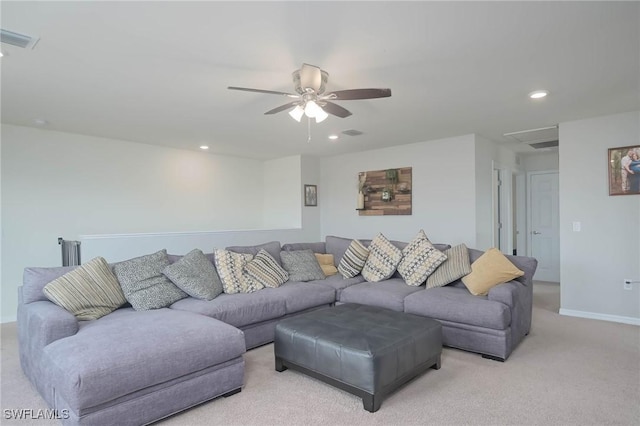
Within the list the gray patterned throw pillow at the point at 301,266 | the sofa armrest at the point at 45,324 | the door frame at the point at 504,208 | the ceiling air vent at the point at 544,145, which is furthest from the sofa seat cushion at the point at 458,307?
the ceiling air vent at the point at 544,145

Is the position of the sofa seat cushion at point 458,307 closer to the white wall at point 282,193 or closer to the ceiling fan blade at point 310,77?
the ceiling fan blade at point 310,77

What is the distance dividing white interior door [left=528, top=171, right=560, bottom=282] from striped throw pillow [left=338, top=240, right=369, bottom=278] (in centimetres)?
412

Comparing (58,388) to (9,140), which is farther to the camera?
(9,140)

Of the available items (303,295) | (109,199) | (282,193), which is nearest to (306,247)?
(303,295)

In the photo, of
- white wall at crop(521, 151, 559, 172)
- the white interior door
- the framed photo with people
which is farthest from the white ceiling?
the white interior door

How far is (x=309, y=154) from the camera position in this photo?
694cm

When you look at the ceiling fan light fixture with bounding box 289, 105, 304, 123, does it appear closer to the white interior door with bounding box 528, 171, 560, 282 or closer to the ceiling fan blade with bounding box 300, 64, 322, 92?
the ceiling fan blade with bounding box 300, 64, 322, 92

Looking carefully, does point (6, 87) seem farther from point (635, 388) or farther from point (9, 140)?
point (635, 388)

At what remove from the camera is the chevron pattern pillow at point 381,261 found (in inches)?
173

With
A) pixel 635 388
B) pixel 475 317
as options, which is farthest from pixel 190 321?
pixel 635 388

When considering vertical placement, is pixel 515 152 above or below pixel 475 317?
above

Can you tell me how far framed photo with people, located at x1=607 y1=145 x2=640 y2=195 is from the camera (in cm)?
413

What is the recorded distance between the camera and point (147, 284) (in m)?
3.25

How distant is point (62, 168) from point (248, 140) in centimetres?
251
